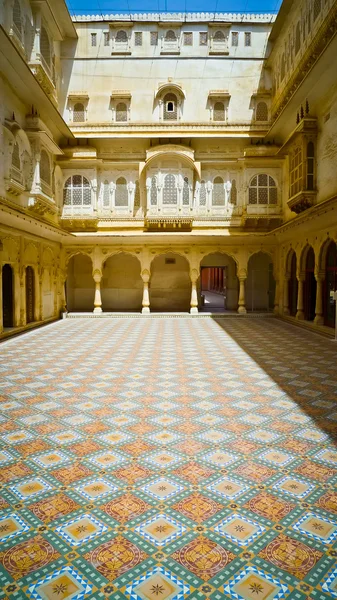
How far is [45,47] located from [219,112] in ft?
23.9

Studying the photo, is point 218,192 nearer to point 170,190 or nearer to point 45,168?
point 170,190

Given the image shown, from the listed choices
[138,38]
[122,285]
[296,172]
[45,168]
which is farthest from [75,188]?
[296,172]

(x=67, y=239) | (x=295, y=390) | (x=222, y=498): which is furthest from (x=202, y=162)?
(x=222, y=498)

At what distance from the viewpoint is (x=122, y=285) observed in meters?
19.2

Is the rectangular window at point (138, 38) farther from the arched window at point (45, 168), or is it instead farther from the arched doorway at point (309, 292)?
the arched doorway at point (309, 292)

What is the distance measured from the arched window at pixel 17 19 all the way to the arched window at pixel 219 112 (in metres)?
8.21

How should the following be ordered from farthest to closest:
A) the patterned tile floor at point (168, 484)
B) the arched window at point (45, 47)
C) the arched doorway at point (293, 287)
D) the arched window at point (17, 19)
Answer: the arched doorway at point (293, 287) → the arched window at point (45, 47) → the arched window at point (17, 19) → the patterned tile floor at point (168, 484)

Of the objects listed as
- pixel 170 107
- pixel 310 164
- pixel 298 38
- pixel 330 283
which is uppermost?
pixel 298 38

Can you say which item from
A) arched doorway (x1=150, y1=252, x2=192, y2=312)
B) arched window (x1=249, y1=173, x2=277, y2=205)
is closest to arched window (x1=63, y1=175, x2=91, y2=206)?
arched doorway (x1=150, y1=252, x2=192, y2=312)

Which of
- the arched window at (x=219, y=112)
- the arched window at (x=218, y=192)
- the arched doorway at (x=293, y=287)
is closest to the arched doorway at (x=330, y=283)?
the arched doorway at (x=293, y=287)

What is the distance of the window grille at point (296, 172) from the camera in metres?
12.8

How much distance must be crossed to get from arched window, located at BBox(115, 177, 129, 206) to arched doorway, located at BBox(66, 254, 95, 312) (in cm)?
349

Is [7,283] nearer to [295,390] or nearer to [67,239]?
[67,239]

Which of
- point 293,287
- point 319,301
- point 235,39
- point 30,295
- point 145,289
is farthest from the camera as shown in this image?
point 235,39
